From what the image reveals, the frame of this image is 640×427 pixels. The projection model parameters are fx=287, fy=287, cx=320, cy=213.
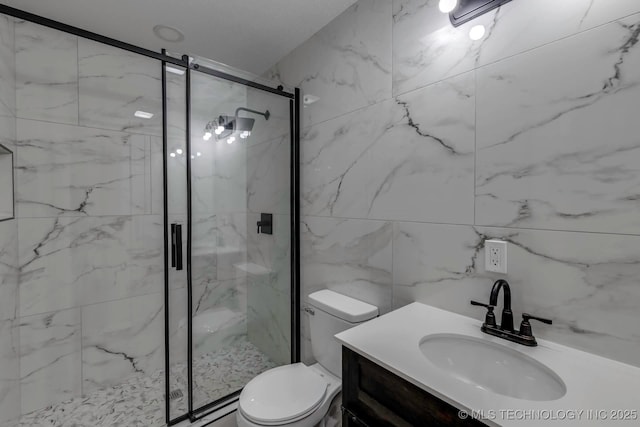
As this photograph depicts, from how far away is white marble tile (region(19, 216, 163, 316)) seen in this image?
1.76 meters

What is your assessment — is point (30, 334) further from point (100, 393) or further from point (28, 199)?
point (28, 199)

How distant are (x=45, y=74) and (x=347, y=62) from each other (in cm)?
185

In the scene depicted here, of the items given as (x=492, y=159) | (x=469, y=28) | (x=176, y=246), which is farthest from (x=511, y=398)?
(x=176, y=246)

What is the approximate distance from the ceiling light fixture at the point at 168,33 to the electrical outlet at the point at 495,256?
218 centimetres

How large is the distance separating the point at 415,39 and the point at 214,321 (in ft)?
6.59

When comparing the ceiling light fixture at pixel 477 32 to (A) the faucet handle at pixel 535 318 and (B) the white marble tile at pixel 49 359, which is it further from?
(B) the white marble tile at pixel 49 359

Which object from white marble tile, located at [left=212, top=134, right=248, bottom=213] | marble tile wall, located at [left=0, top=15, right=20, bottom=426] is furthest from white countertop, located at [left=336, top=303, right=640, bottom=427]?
marble tile wall, located at [left=0, top=15, right=20, bottom=426]

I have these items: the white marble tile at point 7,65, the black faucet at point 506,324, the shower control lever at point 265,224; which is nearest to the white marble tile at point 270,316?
the shower control lever at point 265,224

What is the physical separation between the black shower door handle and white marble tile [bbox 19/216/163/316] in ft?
2.21

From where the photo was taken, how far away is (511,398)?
2.30 feet

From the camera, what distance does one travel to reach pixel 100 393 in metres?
1.93

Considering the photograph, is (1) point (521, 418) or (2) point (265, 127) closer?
(1) point (521, 418)

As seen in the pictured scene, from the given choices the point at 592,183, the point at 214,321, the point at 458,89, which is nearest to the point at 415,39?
the point at 458,89

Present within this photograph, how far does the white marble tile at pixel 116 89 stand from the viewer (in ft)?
6.20
